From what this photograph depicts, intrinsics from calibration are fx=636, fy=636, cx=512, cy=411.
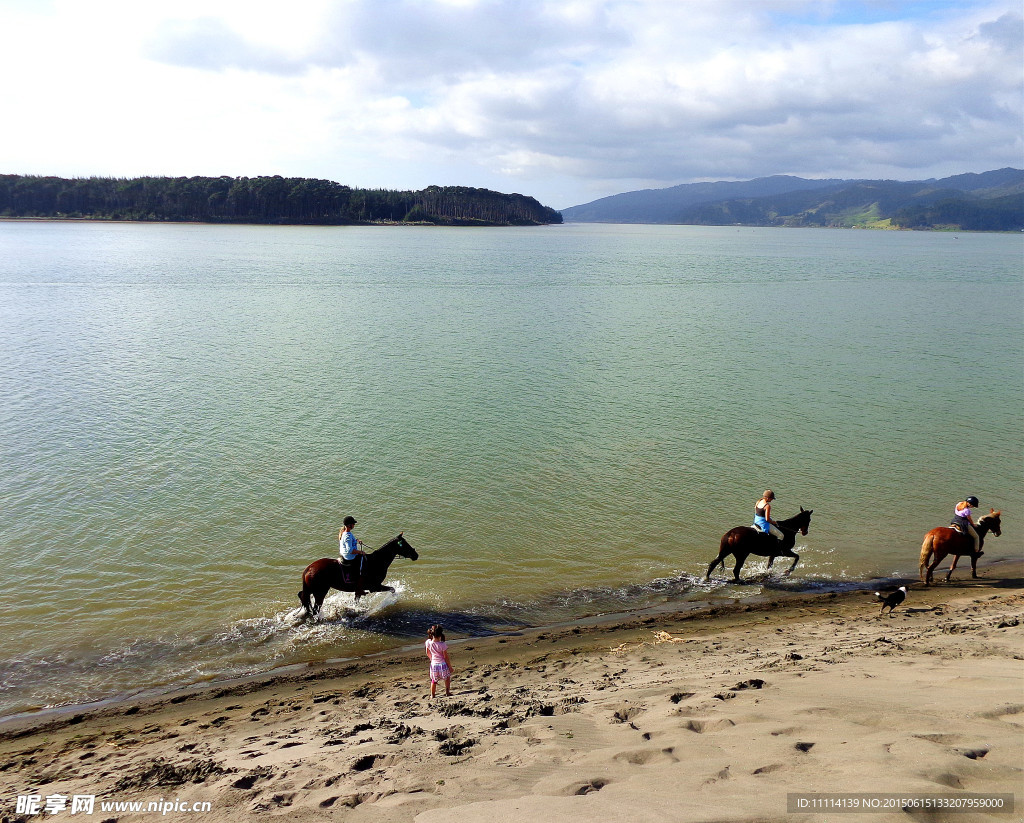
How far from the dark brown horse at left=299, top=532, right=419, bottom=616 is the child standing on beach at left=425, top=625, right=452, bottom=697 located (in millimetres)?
4162

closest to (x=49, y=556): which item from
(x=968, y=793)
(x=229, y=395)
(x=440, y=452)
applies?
(x=440, y=452)

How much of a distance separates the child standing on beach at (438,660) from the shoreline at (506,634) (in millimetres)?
2479

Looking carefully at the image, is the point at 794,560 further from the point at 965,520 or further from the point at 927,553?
the point at 965,520

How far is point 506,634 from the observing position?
13.1 meters

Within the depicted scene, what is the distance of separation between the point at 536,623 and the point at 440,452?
10.1 metres

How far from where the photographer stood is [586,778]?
6.91 meters

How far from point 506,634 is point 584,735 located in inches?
204

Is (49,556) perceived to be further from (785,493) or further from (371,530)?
(785,493)

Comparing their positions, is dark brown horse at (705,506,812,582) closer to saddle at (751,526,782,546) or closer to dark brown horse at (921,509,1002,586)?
saddle at (751,526,782,546)

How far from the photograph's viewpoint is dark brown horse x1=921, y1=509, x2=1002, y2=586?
15211 mm

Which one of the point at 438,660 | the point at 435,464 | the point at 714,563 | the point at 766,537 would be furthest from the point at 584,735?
the point at 435,464

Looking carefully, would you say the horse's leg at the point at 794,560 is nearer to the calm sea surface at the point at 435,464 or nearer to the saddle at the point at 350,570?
the calm sea surface at the point at 435,464

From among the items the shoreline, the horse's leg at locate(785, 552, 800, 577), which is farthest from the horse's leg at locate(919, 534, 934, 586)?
the horse's leg at locate(785, 552, 800, 577)

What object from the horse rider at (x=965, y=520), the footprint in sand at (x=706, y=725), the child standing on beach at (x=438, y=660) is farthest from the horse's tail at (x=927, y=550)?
the child standing on beach at (x=438, y=660)
